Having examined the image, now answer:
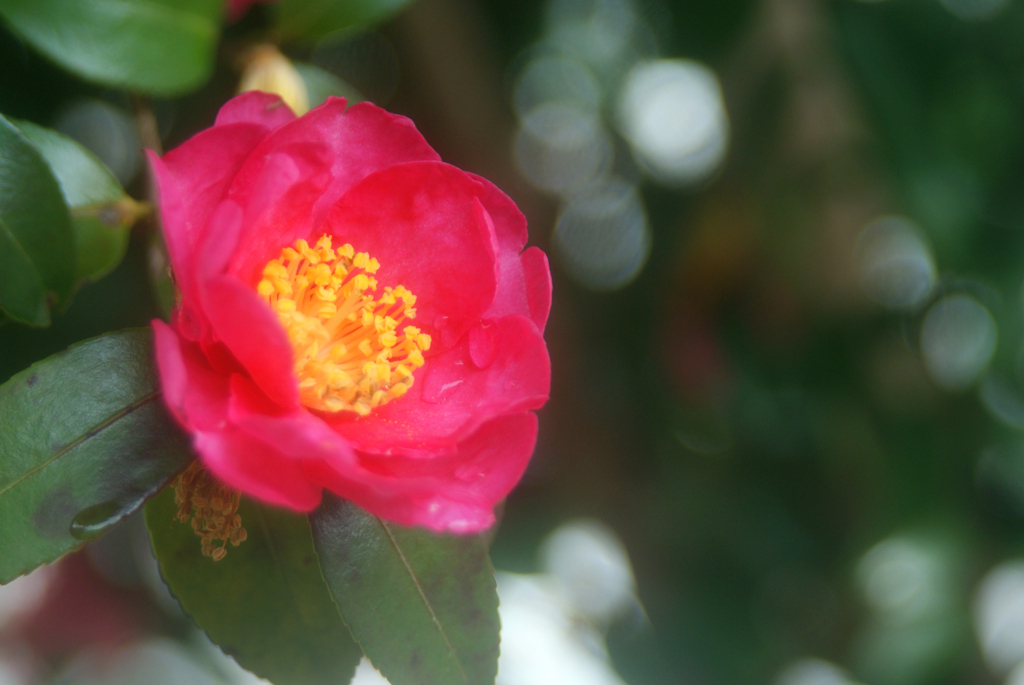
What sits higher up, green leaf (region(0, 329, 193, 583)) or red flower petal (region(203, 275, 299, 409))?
red flower petal (region(203, 275, 299, 409))

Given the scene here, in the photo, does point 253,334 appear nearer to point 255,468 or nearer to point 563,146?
point 255,468

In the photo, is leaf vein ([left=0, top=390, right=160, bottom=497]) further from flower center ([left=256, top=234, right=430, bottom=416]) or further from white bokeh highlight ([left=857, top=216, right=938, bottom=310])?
white bokeh highlight ([left=857, top=216, right=938, bottom=310])

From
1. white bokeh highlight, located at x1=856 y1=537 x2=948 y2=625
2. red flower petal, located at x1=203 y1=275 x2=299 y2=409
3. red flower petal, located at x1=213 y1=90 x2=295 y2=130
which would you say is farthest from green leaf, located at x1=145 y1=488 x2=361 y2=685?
white bokeh highlight, located at x1=856 y1=537 x2=948 y2=625

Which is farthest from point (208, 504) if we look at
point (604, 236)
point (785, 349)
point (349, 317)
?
point (785, 349)

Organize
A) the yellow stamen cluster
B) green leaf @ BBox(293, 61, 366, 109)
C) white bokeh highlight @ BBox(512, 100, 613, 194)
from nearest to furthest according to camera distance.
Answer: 1. the yellow stamen cluster
2. green leaf @ BBox(293, 61, 366, 109)
3. white bokeh highlight @ BBox(512, 100, 613, 194)

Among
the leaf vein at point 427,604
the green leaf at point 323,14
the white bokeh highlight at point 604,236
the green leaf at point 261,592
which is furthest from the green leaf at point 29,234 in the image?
the white bokeh highlight at point 604,236

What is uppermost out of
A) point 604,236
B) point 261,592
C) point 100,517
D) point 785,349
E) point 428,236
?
point 428,236

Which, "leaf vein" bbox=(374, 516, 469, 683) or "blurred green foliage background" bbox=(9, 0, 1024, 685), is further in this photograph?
"blurred green foliage background" bbox=(9, 0, 1024, 685)
